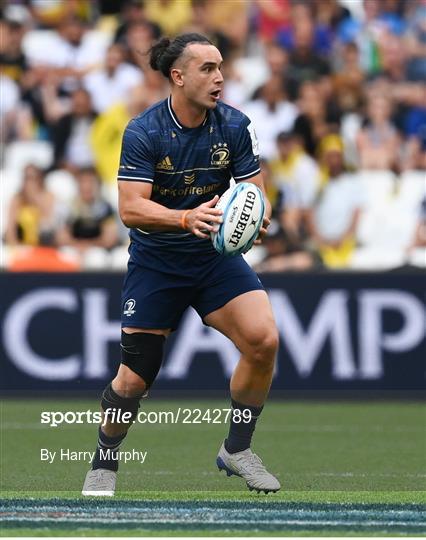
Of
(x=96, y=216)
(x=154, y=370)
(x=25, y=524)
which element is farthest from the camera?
(x=96, y=216)

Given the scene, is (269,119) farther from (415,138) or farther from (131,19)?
(131,19)

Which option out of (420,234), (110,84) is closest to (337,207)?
(420,234)

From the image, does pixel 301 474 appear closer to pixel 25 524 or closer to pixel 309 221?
pixel 25 524

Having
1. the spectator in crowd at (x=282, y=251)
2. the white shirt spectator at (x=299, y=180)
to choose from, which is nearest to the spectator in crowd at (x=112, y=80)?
the white shirt spectator at (x=299, y=180)

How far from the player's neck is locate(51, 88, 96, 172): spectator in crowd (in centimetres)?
758

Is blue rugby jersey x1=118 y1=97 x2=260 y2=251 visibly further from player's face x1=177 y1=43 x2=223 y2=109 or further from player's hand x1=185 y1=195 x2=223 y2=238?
player's hand x1=185 y1=195 x2=223 y2=238

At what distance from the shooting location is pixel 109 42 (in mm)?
15641

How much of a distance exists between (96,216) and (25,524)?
7.77 metres

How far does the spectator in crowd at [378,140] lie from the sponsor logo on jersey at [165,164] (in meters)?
7.84

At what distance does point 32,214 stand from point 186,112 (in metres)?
6.73

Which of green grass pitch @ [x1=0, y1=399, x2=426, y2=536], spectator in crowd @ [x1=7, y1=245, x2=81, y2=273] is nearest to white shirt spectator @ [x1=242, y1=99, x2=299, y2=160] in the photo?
spectator in crowd @ [x1=7, y1=245, x2=81, y2=273]

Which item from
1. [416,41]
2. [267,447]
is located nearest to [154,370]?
[267,447]

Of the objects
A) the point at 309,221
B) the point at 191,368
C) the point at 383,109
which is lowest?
the point at 191,368

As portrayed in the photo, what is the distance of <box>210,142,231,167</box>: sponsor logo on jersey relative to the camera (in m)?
7.11
